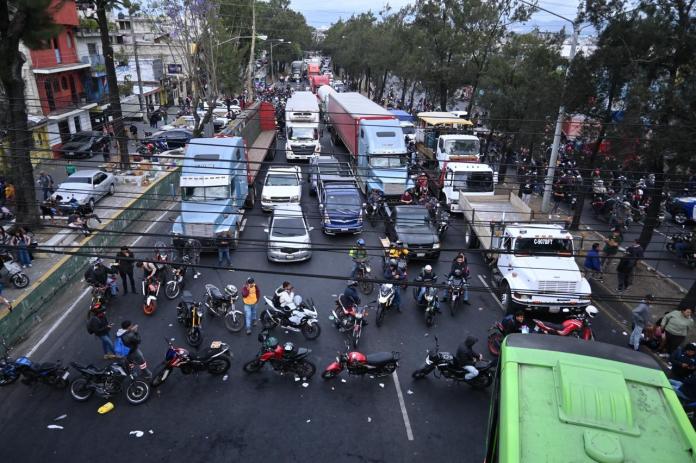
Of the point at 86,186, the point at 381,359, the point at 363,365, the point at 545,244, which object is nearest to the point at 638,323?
the point at 545,244

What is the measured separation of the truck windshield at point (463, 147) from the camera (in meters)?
24.3

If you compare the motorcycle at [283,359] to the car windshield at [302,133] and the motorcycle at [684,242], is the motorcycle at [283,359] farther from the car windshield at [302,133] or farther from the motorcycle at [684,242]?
the car windshield at [302,133]

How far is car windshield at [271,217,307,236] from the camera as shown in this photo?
15.8 metres

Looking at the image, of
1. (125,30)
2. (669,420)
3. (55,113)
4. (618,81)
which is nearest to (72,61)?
(55,113)

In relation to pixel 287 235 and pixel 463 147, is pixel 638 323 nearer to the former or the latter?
pixel 287 235

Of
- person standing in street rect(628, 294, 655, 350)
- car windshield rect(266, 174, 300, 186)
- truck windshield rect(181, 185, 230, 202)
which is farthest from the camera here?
car windshield rect(266, 174, 300, 186)

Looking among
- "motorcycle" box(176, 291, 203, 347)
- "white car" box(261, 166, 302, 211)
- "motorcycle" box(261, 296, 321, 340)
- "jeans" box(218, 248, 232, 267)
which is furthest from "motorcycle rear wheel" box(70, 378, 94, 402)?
"white car" box(261, 166, 302, 211)

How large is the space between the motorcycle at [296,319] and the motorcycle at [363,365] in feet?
5.25

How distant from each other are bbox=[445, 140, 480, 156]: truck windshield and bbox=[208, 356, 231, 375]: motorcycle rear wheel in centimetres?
1760

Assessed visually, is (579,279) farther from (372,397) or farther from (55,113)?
(55,113)

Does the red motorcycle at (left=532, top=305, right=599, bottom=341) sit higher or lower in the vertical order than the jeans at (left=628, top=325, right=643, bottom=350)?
higher

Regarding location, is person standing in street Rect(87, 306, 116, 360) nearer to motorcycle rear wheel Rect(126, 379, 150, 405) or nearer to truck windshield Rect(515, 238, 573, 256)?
motorcycle rear wheel Rect(126, 379, 150, 405)

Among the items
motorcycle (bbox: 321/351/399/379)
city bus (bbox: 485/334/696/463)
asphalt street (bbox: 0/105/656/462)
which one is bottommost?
asphalt street (bbox: 0/105/656/462)

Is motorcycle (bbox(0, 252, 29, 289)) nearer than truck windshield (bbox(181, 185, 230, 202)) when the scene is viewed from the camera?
Yes
